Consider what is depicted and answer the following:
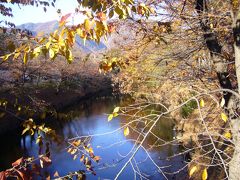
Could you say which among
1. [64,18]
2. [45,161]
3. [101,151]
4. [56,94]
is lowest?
[101,151]

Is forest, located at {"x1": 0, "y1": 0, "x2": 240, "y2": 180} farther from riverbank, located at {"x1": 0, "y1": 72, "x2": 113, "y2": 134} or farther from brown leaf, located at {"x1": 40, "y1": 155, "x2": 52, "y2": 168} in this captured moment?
riverbank, located at {"x1": 0, "y1": 72, "x2": 113, "y2": 134}

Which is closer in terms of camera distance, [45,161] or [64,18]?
[64,18]

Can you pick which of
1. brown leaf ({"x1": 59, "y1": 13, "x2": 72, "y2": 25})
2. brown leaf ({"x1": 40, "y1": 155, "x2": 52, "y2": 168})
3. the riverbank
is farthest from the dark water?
brown leaf ({"x1": 59, "y1": 13, "x2": 72, "y2": 25})

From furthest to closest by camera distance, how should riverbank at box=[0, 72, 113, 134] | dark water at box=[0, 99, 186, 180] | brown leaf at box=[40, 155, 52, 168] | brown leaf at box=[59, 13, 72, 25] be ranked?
riverbank at box=[0, 72, 113, 134], dark water at box=[0, 99, 186, 180], brown leaf at box=[40, 155, 52, 168], brown leaf at box=[59, 13, 72, 25]

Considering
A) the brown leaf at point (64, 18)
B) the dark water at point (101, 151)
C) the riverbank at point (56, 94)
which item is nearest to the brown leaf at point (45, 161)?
the brown leaf at point (64, 18)

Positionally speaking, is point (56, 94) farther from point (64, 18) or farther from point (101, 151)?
point (64, 18)

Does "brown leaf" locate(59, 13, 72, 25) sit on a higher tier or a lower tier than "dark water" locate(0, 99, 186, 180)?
higher

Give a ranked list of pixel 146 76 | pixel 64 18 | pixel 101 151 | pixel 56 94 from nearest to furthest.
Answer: pixel 64 18
pixel 146 76
pixel 101 151
pixel 56 94

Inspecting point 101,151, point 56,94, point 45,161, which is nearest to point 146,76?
point 45,161

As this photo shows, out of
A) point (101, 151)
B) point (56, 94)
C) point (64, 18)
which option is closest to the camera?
point (64, 18)

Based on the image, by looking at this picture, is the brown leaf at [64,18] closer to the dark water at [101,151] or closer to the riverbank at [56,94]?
the dark water at [101,151]

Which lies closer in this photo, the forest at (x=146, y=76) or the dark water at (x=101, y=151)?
the forest at (x=146, y=76)

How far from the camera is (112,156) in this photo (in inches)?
619

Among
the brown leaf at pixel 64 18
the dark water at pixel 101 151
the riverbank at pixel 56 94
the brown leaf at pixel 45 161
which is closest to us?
the brown leaf at pixel 64 18
